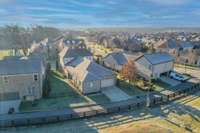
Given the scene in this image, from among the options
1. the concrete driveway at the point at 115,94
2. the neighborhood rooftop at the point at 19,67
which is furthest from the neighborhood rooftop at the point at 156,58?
the neighborhood rooftop at the point at 19,67

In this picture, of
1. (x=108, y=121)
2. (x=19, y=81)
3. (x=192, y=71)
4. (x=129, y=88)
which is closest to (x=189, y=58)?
(x=192, y=71)

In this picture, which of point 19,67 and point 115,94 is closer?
point 19,67

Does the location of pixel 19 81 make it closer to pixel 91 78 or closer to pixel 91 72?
pixel 91 78

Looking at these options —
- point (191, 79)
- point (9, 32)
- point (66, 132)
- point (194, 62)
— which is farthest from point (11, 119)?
point (9, 32)

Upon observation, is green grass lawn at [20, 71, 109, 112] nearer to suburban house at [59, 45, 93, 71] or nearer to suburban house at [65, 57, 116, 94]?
suburban house at [65, 57, 116, 94]

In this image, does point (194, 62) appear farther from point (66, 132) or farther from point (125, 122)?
point (66, 132)
